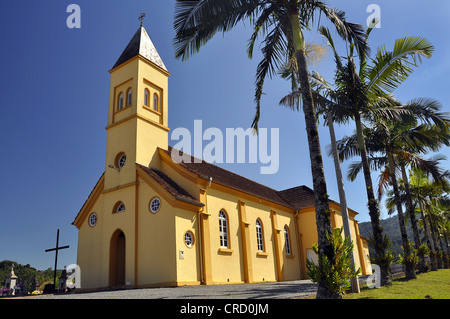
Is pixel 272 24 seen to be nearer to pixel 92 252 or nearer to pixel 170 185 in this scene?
pixel 170 185

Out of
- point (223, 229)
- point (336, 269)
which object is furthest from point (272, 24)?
point (223, 229)

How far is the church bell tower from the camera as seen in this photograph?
20.2 meters

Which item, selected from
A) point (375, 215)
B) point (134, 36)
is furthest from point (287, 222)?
point (134, 36)

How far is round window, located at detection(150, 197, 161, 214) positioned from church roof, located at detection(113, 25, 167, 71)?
9484mm

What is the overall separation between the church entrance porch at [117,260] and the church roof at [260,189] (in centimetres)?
642

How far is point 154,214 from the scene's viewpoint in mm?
18000

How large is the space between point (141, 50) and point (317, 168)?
16.2 m

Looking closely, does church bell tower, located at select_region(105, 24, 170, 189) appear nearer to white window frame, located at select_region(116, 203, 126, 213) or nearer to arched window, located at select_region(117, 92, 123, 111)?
arched window, located at select_region(117, 92, 123, 111)

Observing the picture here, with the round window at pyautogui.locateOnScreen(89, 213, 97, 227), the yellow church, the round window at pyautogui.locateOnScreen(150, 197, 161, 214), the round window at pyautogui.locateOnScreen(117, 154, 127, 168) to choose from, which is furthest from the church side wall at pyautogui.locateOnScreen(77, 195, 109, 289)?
the round window at pyautogui.locateOnScreen(150, 197, 161, 214)

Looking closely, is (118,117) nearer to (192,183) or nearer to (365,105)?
(192,183)

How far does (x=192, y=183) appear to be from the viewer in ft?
64.1

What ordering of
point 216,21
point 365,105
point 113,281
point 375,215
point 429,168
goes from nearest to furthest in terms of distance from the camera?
point 216,21
point 375,215
point 365,105
point 113,281
point 429,168
